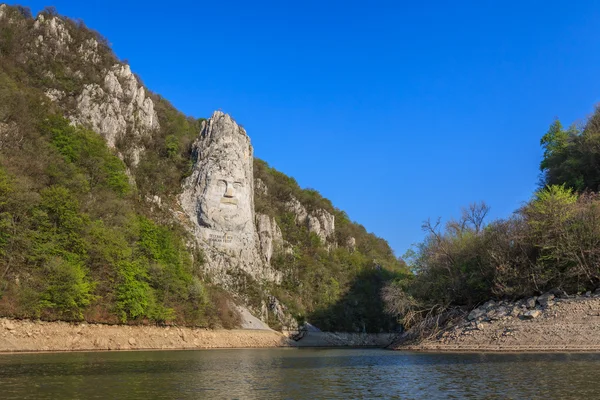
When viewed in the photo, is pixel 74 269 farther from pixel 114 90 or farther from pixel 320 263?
pixel 320 263

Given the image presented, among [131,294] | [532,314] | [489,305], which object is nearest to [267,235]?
[131,294]

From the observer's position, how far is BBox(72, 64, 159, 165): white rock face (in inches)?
3268

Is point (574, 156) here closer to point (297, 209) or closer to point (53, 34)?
point (297, 209)

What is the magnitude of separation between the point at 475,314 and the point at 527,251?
7446 mm

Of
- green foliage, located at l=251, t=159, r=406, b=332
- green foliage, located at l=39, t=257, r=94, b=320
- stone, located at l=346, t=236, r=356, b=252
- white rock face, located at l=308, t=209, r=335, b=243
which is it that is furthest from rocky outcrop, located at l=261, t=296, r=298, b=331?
stone, located at l=346, t=236, r=356, b=252

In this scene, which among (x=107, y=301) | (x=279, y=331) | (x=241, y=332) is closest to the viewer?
(x=107, y=301)

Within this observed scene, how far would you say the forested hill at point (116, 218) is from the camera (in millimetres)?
44000

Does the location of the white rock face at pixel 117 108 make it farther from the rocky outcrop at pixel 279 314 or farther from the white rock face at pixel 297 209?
the white rock face at pixel 297 209

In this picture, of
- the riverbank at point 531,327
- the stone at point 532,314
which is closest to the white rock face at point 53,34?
the riverbank at point 531,327

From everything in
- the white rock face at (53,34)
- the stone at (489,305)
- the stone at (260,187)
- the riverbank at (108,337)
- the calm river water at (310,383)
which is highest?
the white rock face at (53,34)

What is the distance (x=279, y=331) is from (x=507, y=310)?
171 ft

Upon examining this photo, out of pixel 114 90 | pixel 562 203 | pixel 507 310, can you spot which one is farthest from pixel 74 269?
pixel 114 90

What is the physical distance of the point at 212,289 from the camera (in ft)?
248

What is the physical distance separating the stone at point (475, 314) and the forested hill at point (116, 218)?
35355 millimetres
